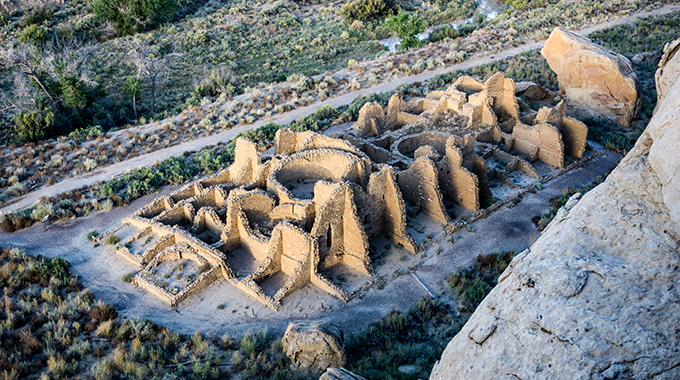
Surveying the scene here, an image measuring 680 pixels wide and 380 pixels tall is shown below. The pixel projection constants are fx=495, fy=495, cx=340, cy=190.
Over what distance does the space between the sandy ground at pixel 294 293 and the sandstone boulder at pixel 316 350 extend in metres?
2.17

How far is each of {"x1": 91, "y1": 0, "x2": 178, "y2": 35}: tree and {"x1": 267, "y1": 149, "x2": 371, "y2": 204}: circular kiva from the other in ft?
132

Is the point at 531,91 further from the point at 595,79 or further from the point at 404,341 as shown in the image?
the point at 404,341

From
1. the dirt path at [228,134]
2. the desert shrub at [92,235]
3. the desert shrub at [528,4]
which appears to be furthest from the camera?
the desert shrub at [528,4]

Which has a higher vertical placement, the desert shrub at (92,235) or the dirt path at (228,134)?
the desert shrub at (92,235)

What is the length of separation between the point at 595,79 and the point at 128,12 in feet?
157

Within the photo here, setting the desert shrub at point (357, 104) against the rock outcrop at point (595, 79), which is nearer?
the rock outcrop at point (595, 79)

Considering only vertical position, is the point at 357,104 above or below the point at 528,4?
above

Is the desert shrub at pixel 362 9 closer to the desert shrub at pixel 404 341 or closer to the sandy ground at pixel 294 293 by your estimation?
the sandy ground at pixel 294 293

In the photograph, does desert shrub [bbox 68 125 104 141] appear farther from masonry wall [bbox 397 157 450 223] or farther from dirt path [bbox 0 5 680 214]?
masonry wall [bbox 397 157 450 223]

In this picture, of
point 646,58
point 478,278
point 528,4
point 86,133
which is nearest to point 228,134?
point 86,133

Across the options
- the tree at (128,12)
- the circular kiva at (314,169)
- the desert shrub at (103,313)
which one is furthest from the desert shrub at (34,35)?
the desert shrub at (103,313)

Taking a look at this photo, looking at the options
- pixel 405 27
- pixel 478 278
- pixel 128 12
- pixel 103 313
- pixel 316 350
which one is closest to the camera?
pixel 316 350

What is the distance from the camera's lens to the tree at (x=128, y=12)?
5444 cm

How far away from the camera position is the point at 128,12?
5478 centimetres
